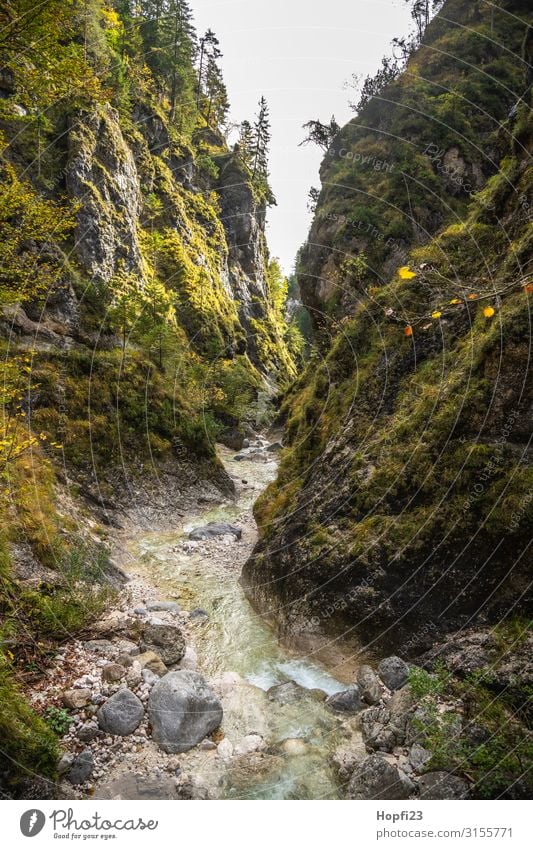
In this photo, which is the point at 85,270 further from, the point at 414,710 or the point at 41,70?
the point at 414,710

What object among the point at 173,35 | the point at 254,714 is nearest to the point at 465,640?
the point at 254,714

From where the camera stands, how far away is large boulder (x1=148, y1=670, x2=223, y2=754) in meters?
5.57

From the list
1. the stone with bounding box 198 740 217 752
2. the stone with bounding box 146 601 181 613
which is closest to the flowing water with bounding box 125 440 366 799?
the stone with bounding box 198 740 217 752

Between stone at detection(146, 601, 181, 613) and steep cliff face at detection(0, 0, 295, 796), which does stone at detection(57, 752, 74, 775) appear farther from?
stone at detection(146, 601, 181, 613)

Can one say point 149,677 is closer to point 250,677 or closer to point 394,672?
point 250,677

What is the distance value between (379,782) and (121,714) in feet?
11.4

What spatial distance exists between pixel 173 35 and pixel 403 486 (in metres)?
45.8

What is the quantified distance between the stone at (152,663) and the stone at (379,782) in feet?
11.3

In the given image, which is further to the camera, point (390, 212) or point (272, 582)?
point (390, 212)

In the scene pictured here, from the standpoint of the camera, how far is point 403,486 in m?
7.85

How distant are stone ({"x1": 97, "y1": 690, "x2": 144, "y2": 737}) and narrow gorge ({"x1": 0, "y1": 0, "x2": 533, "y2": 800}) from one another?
0.10 ft

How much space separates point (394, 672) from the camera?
6262 millimetres

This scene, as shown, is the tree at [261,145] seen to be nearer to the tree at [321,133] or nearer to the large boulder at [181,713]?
the tree at [321,133]

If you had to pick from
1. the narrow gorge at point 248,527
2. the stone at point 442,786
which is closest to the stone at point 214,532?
the narrow gorge at point 248,527
